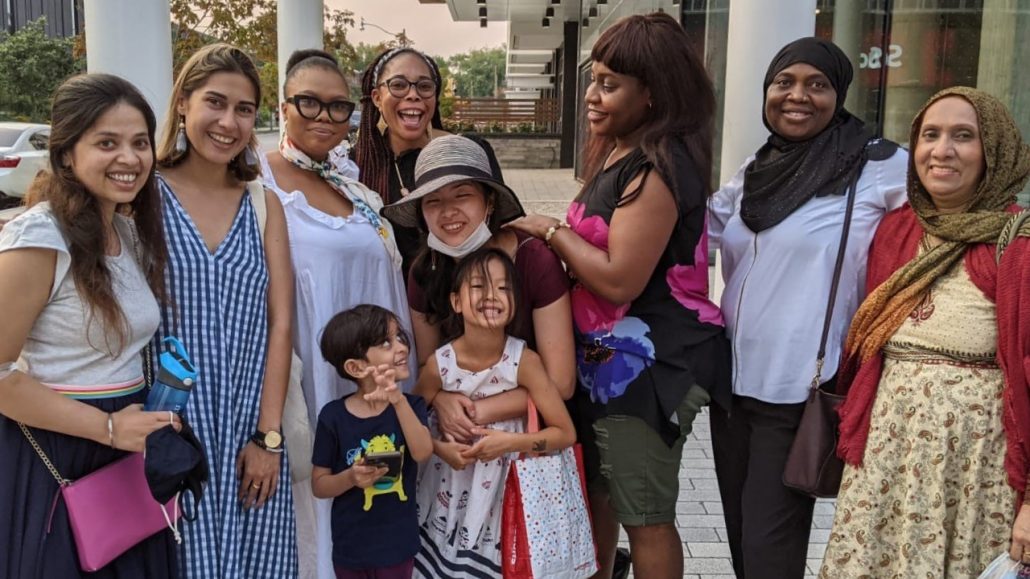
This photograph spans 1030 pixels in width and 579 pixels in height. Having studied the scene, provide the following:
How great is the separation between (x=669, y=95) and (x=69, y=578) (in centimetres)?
206

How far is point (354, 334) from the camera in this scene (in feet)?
7.83

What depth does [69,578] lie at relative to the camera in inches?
79.5

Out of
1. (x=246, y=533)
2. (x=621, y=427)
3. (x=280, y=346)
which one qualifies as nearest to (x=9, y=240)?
(x=280, y=346)

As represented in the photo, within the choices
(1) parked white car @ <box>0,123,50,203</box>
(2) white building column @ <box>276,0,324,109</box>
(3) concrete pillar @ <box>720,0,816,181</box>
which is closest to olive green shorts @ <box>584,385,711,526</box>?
(3) concrete pillar @ <box>720,0,816,181</box>

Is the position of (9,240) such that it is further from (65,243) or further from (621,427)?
(621,427)

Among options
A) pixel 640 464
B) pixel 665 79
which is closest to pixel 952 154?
pixel 665 79

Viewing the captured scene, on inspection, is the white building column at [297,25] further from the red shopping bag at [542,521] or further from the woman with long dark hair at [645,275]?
the red shopping bag at [542,521]

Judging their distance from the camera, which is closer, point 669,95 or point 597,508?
point 669,95

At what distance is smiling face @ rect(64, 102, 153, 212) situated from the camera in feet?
6.68

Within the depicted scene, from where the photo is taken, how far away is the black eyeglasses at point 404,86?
A: 3.13m

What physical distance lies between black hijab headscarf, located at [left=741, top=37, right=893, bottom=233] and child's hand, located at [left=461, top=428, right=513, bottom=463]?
1.02 metres

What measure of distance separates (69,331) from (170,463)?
0.40 metres

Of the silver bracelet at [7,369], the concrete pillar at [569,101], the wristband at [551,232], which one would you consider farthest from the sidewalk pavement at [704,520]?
the concrete pillar at [569,101]

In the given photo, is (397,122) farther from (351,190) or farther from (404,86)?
(351,190)
